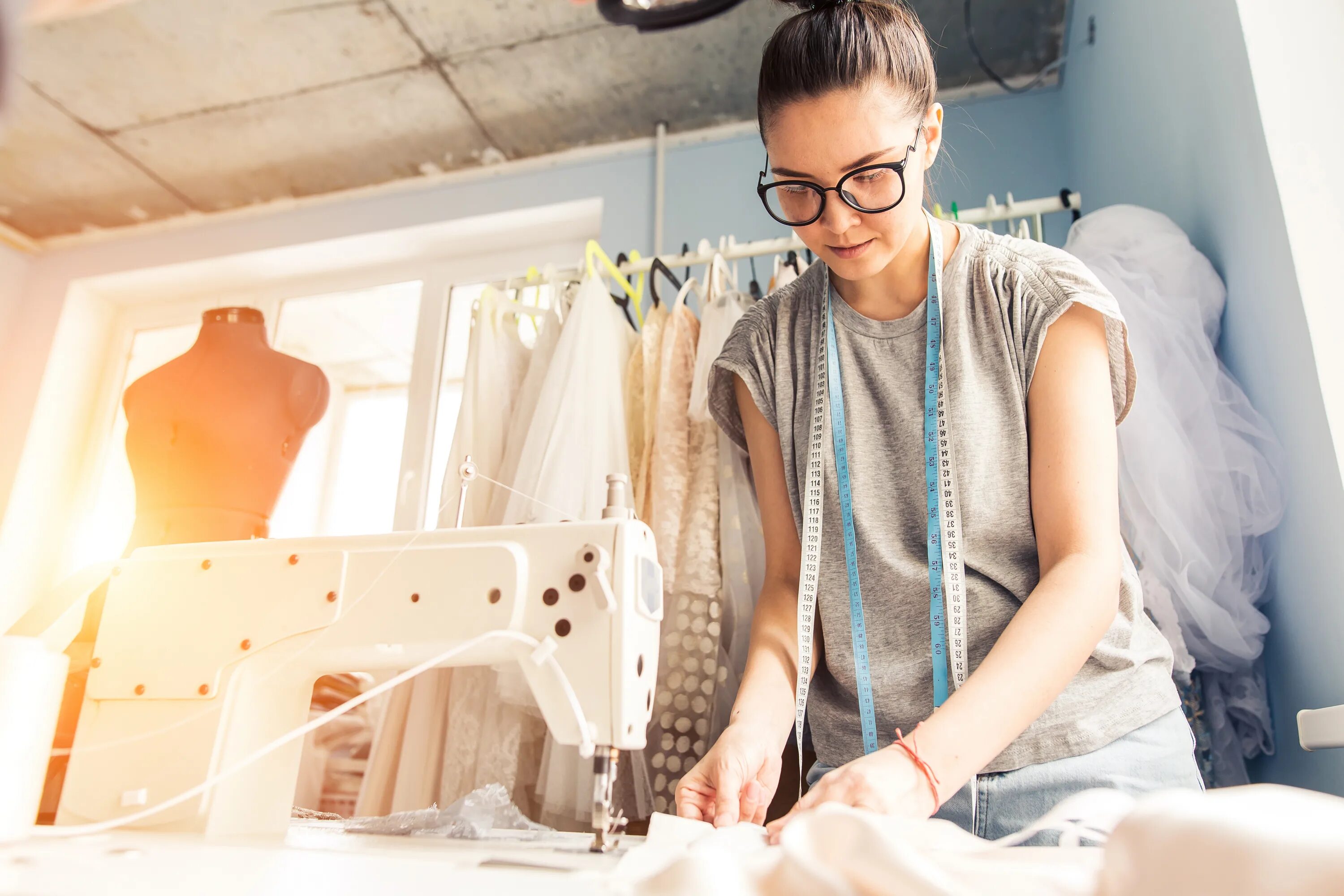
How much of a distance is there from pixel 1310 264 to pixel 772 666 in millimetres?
784

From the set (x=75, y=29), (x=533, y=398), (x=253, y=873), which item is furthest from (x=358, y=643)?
(x=75, y=29)

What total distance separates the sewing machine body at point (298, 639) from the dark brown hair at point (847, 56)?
0.57 metres

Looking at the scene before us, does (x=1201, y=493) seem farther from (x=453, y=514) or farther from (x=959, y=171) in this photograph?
(x=959, y=171)

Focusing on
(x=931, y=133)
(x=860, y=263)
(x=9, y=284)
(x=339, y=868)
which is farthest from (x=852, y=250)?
(x=9, y=284)

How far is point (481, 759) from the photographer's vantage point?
4.60 ft

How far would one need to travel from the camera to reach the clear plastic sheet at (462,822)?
0.87m

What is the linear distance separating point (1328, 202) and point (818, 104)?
24.1 inches

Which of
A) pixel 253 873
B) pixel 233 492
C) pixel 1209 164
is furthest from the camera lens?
pixel 233 492

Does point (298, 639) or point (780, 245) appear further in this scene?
point (780, 245)

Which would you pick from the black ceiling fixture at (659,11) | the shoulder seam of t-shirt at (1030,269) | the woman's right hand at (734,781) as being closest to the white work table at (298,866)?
the woman's right hand at (734,781)

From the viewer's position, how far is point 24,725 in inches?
28.3

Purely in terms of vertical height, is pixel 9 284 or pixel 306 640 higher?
pixel 9 284

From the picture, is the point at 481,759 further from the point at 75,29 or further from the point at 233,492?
the point at 75,29

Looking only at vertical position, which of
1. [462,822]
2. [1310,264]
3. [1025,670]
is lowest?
[462,822]
